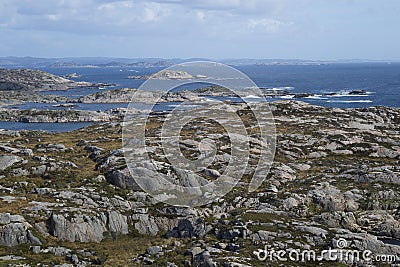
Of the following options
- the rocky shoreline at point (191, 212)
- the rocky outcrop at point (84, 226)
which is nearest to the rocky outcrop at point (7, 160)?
the rocky shoreline at point (191, 212)

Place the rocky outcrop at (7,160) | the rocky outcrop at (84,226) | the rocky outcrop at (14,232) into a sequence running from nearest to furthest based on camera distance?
1. the rocky outcrop at (14,232)
2. the rocky outcrop at (84,226)
3. the rocky outcrop at (7,160)

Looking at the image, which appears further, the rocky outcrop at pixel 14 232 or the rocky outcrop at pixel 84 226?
the rocky outcrop at pixel 84 226

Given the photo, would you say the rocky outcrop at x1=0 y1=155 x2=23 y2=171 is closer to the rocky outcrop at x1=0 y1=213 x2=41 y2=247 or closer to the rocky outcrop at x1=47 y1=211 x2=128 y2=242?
the rocky outcrop at x1=0 y1=213 x2=41 y2=247

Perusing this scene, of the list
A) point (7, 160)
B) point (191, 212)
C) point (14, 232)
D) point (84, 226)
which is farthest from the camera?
point (7, 160)

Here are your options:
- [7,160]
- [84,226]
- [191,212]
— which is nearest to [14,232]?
[84,226]

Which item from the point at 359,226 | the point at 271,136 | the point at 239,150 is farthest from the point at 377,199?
the point at 271,136

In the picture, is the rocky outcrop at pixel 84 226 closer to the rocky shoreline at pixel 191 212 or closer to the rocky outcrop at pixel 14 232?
the rocky shoreline at pixel 191 212

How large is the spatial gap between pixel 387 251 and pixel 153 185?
23569 millimetres

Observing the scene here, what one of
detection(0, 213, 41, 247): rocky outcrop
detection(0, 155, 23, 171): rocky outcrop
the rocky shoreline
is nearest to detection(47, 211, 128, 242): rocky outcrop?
the rocky shoreline

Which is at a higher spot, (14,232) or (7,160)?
(7,160)

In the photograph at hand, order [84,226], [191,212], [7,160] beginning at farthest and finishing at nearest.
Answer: [7,160] < [191,212] < [84,226]

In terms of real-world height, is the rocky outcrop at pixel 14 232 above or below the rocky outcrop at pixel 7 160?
below

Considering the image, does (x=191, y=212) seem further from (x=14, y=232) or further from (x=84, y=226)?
(x=14, y=232)

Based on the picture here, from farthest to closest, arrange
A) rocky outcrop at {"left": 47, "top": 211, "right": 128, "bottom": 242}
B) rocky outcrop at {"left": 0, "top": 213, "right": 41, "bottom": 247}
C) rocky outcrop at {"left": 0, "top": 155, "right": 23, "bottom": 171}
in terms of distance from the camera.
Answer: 1. rocky outcrop at {"left": 0, "top": 155, "right": 23, "bottom": 171}
2. rocky outcrop at {"left": 47, "top": 211, "right": 128, "bottom": 242}
3. rocky outcrop at {"left": 0, "top": 213, "right": 41, "bottom": 247}
